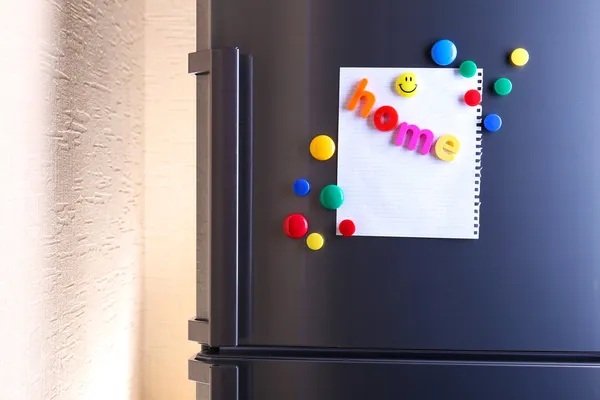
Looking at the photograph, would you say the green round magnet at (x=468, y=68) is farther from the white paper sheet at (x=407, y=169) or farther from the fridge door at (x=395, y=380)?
the fridge door at (x=395, y=380)

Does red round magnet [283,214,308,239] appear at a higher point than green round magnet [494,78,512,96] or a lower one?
lower

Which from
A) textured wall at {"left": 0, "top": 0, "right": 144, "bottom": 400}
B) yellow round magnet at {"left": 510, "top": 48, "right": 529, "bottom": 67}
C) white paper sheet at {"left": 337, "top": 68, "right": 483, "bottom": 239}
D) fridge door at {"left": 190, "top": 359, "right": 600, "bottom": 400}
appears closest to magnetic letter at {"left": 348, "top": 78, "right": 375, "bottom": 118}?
white paper sheet at {"left": 337, "top": 68, "right": 483, "bottom": 239}

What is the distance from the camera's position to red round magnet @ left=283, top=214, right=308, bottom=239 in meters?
1.02

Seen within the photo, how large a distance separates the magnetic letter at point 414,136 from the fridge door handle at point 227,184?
0.25 metres

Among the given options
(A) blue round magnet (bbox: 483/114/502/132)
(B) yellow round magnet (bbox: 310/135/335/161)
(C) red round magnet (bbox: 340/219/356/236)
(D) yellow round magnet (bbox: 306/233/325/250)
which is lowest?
(D) yellow round magnet (bbox: 306/233/325/250)

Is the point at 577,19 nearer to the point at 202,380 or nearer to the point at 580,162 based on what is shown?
the point at 580,162

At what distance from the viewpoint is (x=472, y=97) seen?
3.29 feet

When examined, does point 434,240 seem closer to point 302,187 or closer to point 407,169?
point 407,169

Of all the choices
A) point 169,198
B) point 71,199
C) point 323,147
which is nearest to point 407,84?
point 323,147

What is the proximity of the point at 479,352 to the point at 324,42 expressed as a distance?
0.58 m

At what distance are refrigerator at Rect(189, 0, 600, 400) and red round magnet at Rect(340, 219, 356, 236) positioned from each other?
0.06 feet

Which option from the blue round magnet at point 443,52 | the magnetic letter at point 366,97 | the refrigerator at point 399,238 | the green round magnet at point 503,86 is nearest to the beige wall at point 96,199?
the refrigerator at point 399,238

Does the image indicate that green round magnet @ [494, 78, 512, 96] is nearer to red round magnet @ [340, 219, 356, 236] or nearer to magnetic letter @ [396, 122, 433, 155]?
magnetic letter @ [396, 122, 433, 155]

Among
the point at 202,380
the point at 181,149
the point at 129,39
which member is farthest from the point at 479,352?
the point at 129,39
